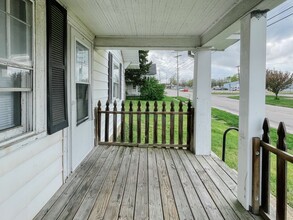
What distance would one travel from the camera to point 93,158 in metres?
4.27

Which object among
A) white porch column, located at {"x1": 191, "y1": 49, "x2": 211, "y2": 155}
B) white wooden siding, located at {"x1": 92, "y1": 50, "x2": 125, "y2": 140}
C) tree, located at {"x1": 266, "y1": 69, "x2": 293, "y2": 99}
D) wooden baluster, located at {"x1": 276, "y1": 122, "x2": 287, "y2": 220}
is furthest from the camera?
tree, located at {"x1": 266, "y1": 69, "x2": 293, "y2": 99}

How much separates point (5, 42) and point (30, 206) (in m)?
1.56

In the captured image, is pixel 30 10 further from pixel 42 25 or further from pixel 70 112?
pixel 70 112

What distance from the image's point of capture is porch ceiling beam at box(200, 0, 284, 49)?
89.1 inches

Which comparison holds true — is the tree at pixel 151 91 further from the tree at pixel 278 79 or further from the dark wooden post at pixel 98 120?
the dark wooden post at pixel 98 120

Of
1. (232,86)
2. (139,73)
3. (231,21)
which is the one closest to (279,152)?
(231,21)

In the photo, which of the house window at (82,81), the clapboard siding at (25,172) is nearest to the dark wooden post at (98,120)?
the house window at (82,81)

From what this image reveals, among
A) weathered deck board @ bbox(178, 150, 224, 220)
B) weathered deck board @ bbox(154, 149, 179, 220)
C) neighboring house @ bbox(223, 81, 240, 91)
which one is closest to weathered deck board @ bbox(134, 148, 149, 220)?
weathered deck board @ bbox(154, 149, 179, 220)

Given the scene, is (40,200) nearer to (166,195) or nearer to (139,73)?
(166,195)

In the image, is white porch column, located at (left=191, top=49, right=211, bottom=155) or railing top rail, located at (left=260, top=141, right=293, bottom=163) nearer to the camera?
railing top rail, located at (left=260, top=141, right=293, bottom=163)

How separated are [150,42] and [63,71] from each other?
2336 mm

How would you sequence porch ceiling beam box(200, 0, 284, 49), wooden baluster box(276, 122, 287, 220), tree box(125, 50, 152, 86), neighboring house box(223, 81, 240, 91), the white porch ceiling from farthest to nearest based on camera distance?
neighboring house box(223, 81, 240, 91)
tree box(125, 50, 152, 86)
the white porch ceiling
porch ceiling beam box(200, 0, 284, 49)
wooden baluster box(276, 122, 287, 220)

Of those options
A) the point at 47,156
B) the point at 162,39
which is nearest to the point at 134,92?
the point at 162,39

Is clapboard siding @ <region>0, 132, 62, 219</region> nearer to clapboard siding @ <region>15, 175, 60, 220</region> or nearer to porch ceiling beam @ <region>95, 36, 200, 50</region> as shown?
clapboard siding @ <region>15, 175, 60, 220</region>
